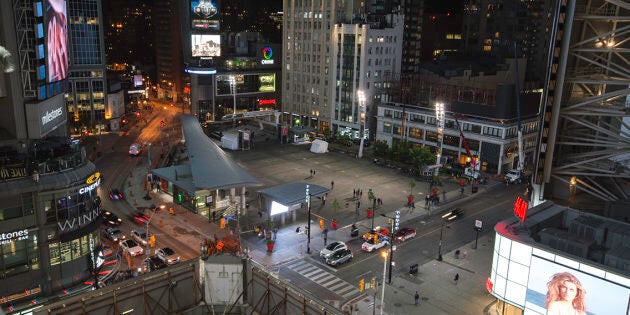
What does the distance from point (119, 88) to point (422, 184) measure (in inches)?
3020

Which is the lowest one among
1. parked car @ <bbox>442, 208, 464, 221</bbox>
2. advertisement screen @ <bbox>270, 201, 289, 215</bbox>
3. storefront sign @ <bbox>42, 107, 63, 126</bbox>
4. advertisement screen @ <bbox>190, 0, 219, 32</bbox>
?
parked car @ <bbox>442, 208, 464, 221</bbox>

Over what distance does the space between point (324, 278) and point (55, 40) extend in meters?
32.9

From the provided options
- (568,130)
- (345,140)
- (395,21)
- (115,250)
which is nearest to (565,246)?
(568,130)

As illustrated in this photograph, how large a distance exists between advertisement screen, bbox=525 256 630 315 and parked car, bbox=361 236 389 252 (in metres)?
19.1

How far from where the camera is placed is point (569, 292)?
3438 centimetres

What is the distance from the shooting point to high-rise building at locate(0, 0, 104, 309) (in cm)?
3916

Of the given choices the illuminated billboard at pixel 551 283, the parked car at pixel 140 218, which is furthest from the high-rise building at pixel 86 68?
the illuminated billboard at pixel 551 283

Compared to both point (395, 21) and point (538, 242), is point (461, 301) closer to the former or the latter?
point (538, 242)

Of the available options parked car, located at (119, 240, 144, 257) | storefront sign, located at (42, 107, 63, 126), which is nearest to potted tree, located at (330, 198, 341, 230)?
parked car, located at (119, 240, 144, 257)

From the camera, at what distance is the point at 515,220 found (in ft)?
134

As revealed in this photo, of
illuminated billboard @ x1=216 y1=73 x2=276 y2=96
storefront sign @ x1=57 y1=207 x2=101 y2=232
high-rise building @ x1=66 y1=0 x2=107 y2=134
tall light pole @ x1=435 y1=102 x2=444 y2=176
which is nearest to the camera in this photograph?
storefront sign @ x1=57 y1=207 x2=101 y2=232

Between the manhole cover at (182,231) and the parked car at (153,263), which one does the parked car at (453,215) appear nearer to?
the manhole cover at (182,231)

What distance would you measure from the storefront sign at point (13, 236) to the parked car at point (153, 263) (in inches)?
452

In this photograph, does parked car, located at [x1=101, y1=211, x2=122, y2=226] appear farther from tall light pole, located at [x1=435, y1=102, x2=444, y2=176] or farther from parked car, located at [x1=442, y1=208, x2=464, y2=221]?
tall light pole, located at [x1=435, y1=102, x2=444, y2=176]
